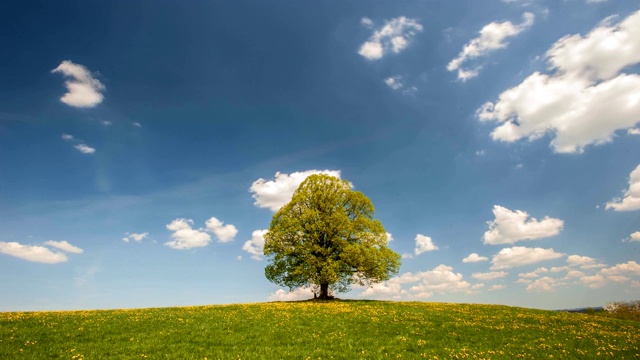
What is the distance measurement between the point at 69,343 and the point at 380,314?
2145cm

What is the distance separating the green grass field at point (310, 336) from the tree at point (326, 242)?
11904 millimetres

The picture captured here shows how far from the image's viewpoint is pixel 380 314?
2889 cm

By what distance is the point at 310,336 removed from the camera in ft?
68.2

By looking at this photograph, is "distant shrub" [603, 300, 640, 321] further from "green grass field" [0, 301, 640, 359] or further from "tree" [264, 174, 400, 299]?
"tree" [264, 174, 400, 299]

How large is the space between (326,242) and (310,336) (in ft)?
73.3

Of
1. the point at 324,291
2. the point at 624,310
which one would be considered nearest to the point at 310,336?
the point at 324,291

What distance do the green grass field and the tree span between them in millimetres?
11904

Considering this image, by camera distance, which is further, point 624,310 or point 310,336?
point 624,310

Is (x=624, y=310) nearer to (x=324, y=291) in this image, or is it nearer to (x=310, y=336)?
(x=324, y=291)

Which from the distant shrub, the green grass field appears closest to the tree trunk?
the green grass field

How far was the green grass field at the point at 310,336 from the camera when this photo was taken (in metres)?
17.4

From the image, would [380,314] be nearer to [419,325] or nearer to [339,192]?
[419,325]

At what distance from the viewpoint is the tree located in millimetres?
40781

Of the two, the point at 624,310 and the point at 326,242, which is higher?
the point at 326,242
